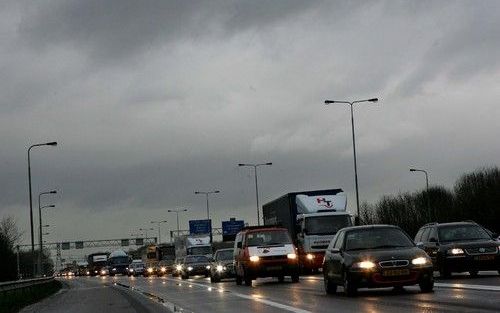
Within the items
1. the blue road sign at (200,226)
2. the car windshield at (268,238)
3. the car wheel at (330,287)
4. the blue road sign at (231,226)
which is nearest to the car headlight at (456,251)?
the car wheel at (330,287)

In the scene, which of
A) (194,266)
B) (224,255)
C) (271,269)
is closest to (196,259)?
(194,266)

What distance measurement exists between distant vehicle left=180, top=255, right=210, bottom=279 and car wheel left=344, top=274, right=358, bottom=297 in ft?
114

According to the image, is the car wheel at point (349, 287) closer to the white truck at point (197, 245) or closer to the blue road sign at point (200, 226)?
the white truck at point (197, 245)

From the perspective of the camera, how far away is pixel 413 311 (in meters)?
14.0

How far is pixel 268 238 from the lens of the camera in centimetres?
3256

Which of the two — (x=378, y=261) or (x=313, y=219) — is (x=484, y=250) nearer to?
(x=378, y=261)

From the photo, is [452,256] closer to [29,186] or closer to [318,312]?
[318,312]

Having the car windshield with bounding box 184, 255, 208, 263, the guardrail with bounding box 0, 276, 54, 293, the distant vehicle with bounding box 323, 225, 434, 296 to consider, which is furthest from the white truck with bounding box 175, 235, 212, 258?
the distant vehicle with bounding box 323, 225, 434, 296

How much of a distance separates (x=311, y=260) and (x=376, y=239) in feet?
64.3

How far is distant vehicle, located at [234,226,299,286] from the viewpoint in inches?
1243

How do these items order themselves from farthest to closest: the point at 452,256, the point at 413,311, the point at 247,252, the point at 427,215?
1. the point at 427,215
2. the point at 247,252
3. the point at 452,256
4. the point at 413,311

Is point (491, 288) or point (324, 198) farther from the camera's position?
point (324, 198)

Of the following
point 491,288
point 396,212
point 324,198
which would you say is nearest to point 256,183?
point 396,212

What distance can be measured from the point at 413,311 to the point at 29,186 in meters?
44.0
